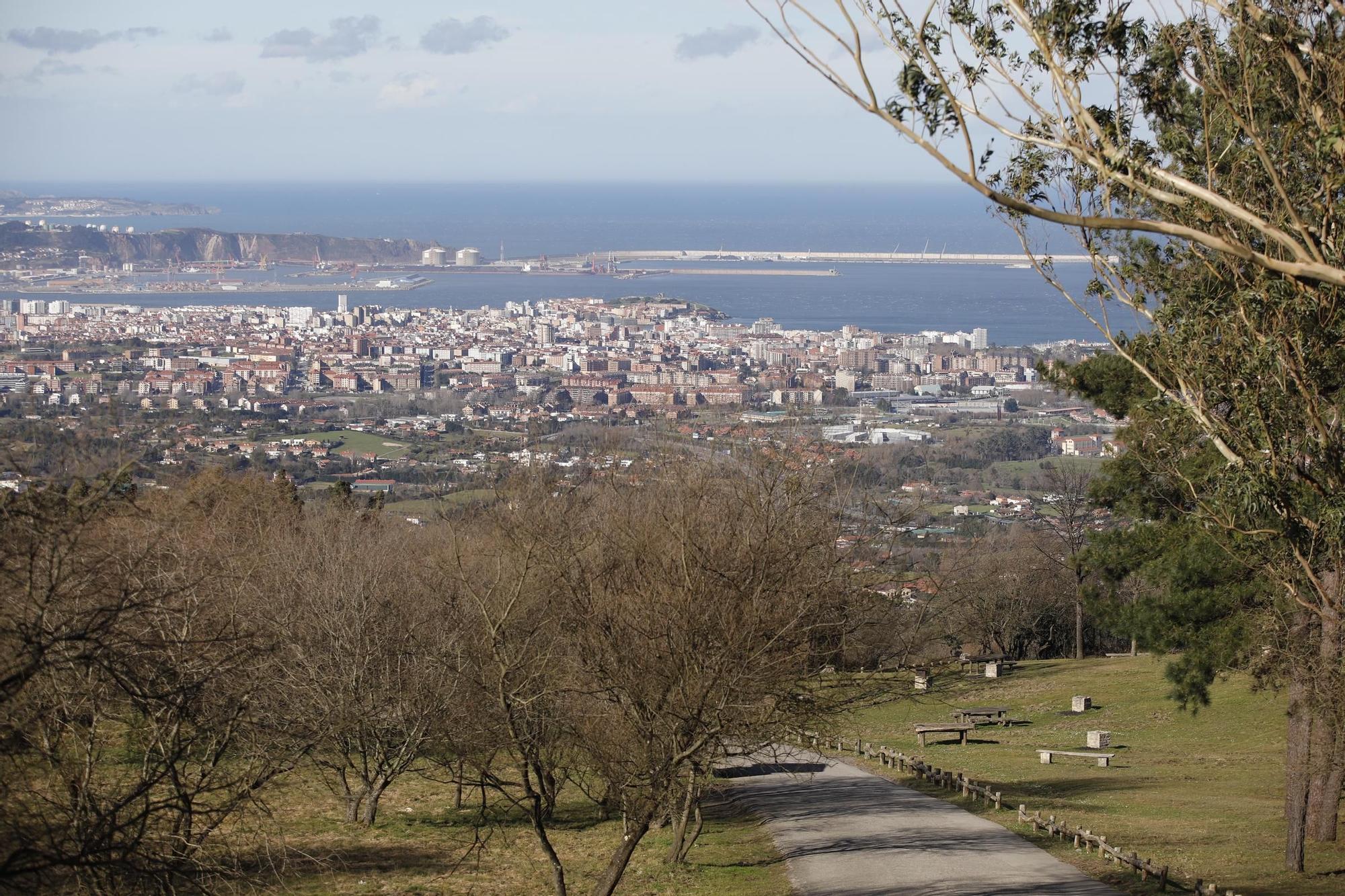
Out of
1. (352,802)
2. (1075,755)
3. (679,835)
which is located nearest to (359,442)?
(1075,755)

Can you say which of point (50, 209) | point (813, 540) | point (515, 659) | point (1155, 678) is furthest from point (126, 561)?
point (50, 209)

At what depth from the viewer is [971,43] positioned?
8.43m

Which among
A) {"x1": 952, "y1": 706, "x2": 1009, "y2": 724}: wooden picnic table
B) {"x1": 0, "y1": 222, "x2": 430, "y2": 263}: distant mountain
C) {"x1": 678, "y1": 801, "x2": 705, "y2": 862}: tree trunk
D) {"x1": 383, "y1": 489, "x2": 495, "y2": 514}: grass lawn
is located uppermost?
{"x1": 0, "y1": 222, "x2": 430, "y2": 263}: distant mountain

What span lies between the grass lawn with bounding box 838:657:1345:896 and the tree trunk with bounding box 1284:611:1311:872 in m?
0.24

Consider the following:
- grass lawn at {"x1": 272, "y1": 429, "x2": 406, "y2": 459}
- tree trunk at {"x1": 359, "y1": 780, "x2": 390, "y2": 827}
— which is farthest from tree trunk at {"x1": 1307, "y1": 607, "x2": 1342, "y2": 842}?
grass lawn at {"x1": 272, "y1": 429, "x2": 406, "y2": 459}

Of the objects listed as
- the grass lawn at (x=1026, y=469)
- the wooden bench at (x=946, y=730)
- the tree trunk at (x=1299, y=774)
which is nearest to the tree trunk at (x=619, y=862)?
the tree trunk at (x=1299, y=774)

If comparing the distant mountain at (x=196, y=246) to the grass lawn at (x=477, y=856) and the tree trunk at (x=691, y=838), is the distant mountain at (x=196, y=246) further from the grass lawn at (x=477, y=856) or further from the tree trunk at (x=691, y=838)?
the tree trunk at (x=691, y=838)

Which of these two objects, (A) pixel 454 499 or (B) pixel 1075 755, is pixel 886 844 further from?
(A) pixel 454 499

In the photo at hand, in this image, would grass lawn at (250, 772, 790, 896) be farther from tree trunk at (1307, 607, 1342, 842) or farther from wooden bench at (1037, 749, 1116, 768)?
wooden bench at (1037, 749, 1116, 768)

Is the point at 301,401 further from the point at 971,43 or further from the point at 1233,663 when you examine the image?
the point at 971,43

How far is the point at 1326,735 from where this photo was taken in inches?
467

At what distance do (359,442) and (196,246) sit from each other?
372 ft

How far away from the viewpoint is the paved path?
11758 millimetres

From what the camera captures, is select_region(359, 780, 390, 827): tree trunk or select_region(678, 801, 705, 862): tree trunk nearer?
select_region(678, 801, 705, 862): tree trunk
